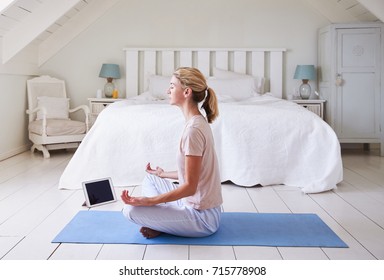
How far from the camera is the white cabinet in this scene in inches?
216

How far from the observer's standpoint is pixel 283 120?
3.72 meters

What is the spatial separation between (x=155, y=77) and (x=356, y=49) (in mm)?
2482

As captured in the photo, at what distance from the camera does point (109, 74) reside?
228 inches

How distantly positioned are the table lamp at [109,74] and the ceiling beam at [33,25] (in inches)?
37.6

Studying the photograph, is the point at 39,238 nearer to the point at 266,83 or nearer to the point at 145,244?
the point at 145,244

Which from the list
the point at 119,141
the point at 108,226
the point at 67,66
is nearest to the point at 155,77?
the point at 67,66

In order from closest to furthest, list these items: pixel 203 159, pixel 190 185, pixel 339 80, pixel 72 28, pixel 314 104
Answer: pixel 190 185 < pixel 203 159 < pixel 339 80 < pixel 314 104 < pixel 72 28

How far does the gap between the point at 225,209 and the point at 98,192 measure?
87cm

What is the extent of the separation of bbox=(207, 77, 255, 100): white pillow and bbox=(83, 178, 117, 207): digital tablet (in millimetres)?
2627

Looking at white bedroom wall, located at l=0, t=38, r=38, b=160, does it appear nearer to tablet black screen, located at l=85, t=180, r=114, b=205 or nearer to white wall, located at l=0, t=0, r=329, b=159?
white wall, located at l=0, t=0, r=329, b=159

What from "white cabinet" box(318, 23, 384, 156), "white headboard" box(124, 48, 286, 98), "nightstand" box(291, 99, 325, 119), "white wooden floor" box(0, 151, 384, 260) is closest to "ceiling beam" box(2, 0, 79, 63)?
A: "white headboard" box(124, 48, 286, 98)

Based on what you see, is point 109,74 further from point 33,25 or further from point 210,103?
point 210,103

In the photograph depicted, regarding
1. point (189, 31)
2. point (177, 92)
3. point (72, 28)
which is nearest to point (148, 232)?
point (177, 92)

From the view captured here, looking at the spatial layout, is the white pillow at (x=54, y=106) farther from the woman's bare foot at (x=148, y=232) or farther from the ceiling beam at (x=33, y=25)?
the woman's bare foot at (x=148, y=232)
